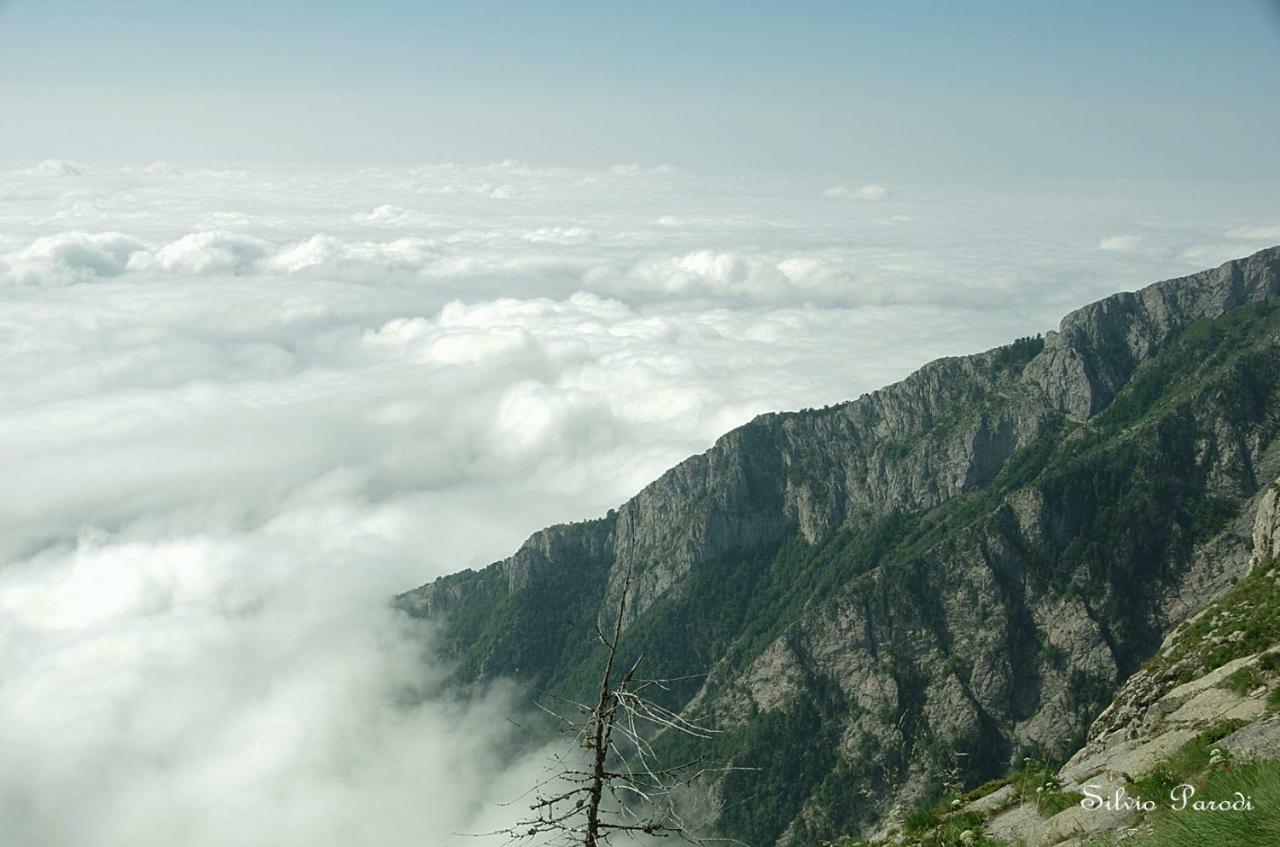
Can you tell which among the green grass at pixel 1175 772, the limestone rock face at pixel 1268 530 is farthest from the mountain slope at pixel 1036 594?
the green grass at pixel 1175 772

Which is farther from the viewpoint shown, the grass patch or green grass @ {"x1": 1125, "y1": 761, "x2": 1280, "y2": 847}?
the grass patch

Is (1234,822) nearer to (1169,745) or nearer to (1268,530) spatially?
(1169,745)

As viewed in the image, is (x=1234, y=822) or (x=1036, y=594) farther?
(x=1036, y=594)

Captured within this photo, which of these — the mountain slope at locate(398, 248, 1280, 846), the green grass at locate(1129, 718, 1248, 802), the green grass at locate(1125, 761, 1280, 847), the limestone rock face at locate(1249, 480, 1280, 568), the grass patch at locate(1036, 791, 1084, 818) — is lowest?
the mountain slope at locate(398, 248, 1280, 846)

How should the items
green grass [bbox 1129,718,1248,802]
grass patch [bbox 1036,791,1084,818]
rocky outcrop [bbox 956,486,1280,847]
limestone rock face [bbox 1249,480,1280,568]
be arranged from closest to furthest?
green grass [bbox 1129,718,1248,802], rocky outcrop [bbox 956,486,1280,847], grass patch [bbox 1036,791,1084,818], limestone rock face [bbox 1249,480,1280,568]

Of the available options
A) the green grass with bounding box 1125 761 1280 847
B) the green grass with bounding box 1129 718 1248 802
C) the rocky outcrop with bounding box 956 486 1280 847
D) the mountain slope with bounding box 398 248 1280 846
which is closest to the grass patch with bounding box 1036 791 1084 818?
the rocky outcrop with bounding box 956 486 1280 847

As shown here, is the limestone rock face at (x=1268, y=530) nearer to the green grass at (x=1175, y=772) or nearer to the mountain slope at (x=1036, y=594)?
the green grass at (x=1175, y=772)

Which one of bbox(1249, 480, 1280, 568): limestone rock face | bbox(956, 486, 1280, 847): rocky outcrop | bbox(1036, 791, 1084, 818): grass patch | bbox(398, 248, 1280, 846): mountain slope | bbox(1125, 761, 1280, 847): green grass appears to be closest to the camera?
bbox(1125, 761, 1280, 847): green grass

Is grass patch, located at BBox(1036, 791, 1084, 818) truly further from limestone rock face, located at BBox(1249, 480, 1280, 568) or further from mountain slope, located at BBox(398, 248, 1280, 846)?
mountain slope, located at BBox(398, 248, 1280, 846)

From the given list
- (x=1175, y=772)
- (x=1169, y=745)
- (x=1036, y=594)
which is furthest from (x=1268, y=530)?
(x=1036, y=594)
